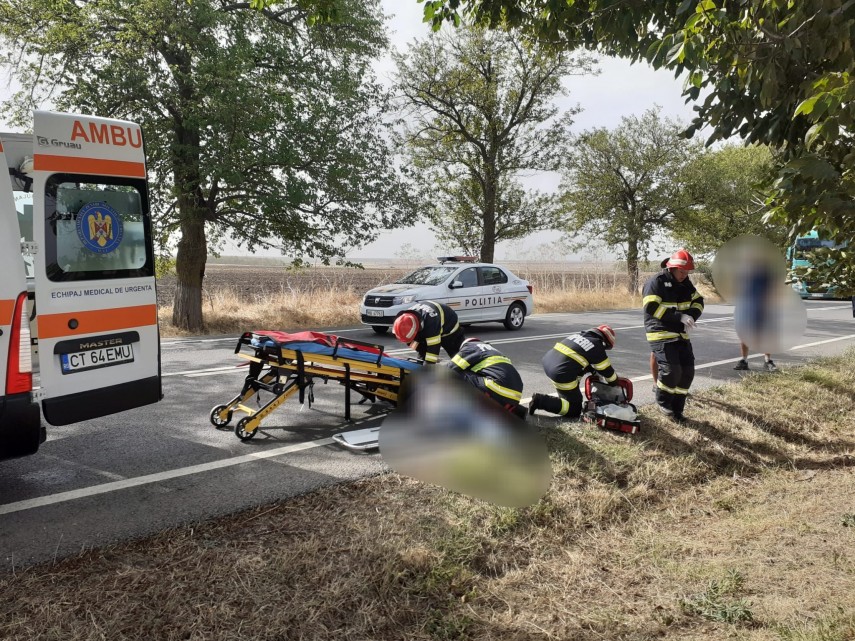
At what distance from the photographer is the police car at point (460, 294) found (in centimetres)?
1162

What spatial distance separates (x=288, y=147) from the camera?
12.1 metres

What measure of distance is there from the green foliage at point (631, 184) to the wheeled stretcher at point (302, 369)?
24.0 meters

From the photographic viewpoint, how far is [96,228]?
437 cm

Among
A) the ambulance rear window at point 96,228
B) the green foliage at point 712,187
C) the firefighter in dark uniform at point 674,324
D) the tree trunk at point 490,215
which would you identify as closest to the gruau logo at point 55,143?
the ambulance rear window at point 96,228

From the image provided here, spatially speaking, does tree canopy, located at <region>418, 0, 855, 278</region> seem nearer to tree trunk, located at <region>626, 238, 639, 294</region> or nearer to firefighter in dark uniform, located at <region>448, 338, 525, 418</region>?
firefighter in dark uniform, located at <region>448, 338, 525, 418</region>

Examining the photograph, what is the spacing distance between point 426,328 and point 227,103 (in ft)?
25.6

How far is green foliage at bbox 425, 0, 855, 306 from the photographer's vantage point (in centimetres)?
290

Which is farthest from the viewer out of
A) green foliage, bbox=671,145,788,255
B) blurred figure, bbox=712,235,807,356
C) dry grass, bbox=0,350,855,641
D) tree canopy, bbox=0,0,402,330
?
green foliage, bbox=671,145,788,255

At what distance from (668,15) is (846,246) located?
248 centimetres

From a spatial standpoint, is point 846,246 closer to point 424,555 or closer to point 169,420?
point 424,555

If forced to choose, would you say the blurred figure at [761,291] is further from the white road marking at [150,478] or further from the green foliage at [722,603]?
the white road marking at [150,478]

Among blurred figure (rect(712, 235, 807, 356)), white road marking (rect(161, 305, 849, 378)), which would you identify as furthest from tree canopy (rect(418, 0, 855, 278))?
white road marking (rect(161, 305, 849, 378))

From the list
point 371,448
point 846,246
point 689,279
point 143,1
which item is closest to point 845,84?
point 846,246

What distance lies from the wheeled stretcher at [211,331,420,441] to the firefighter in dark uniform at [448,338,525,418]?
590mm
